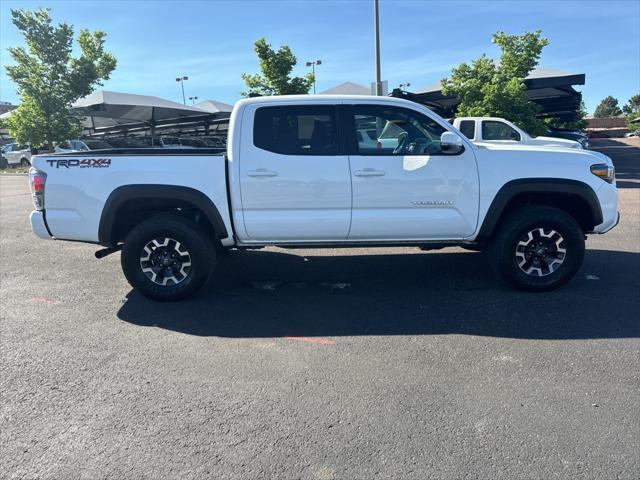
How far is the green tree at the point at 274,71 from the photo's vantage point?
63.8ft

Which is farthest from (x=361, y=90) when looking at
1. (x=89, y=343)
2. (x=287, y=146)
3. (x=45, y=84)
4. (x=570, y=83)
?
(x=89, y=343)

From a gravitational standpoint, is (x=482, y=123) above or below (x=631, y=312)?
above

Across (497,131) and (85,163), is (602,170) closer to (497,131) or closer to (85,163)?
(85,163)

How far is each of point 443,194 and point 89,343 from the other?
3.53m

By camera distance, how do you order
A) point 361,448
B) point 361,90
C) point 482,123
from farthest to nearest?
point 361,90, point 482,123, point 361,448

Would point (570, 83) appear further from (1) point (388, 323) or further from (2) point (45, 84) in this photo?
(2) point (45, 84)

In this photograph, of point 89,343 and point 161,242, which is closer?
point 89,343

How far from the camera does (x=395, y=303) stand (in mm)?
4809

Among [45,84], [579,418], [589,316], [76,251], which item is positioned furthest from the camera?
[45,84]

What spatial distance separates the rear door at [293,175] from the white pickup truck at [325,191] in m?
0.01

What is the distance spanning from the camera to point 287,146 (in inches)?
189

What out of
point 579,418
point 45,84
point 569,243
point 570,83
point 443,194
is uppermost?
point 45,84

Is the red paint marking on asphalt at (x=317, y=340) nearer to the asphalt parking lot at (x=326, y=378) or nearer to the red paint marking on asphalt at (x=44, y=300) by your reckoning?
the asphalt parking lot at (x=326, y=378)

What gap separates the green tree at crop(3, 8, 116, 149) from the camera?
75.5 feet
